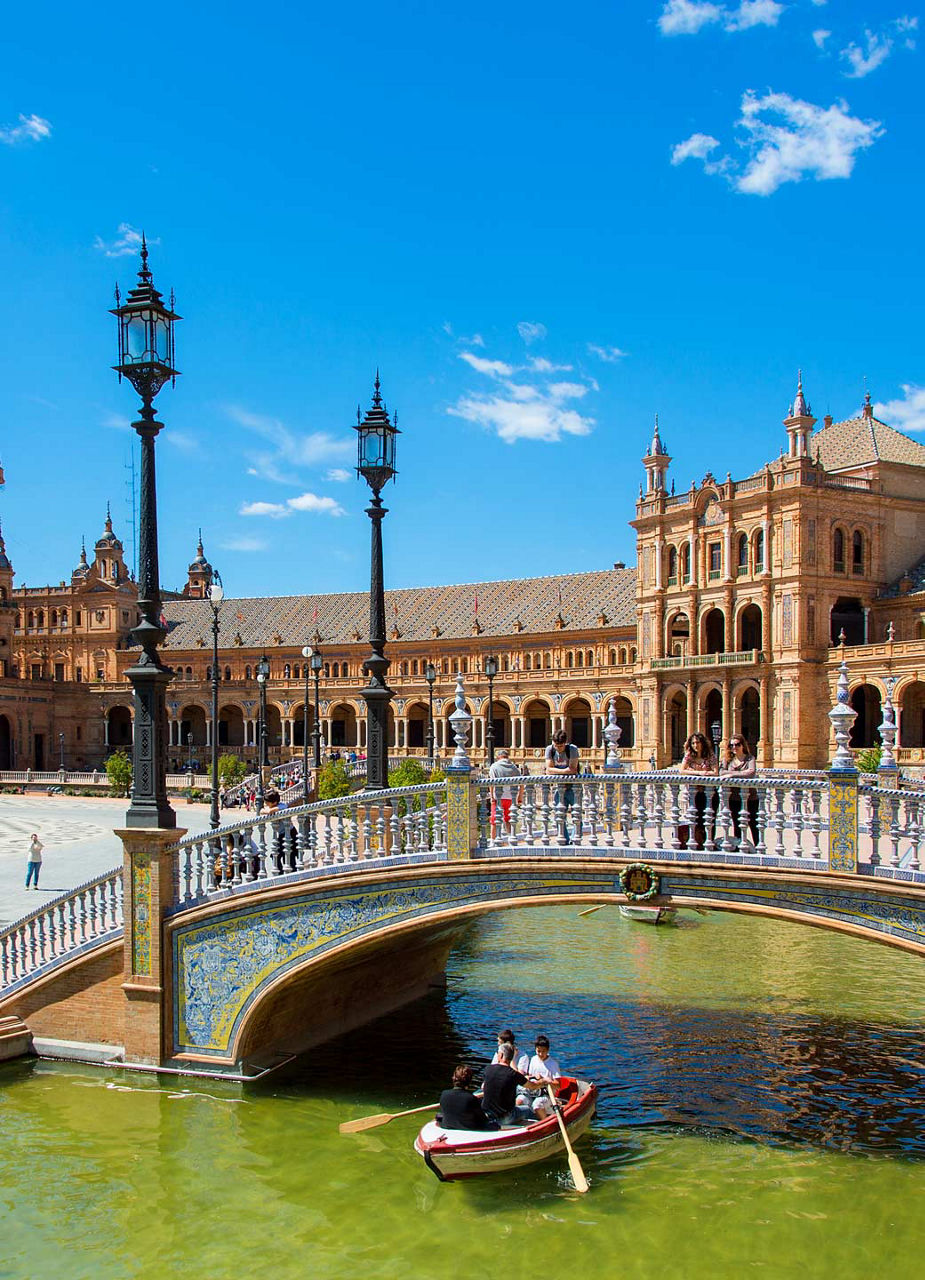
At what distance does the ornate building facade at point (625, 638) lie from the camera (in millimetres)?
53625

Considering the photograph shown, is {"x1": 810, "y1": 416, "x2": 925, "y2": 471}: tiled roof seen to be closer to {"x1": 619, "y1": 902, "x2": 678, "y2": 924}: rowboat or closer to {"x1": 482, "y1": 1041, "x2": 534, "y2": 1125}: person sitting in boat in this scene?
{"x1": 619, "y1": 902, "x2": 678, "y2": 924}: rowboat

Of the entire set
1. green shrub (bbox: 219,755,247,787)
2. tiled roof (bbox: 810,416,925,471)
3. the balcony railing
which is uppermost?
tiled roof (bbox: 810,416,925,471)

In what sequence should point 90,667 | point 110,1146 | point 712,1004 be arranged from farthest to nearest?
point 90,667 < point 712,1004 < point 110,1146

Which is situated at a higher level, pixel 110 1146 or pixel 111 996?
pixel 111 996

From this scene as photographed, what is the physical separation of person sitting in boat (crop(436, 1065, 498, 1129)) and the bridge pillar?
154 inches

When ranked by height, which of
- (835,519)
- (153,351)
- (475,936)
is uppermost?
(835,519)

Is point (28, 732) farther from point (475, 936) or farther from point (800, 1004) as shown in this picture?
point (800, 1004)

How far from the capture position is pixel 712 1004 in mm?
17109

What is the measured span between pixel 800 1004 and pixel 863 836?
23.4 ft

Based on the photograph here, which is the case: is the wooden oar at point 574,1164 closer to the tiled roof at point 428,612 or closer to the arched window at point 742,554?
the arched window at point 742,554

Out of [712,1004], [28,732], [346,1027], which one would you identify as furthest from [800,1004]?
[28,732]

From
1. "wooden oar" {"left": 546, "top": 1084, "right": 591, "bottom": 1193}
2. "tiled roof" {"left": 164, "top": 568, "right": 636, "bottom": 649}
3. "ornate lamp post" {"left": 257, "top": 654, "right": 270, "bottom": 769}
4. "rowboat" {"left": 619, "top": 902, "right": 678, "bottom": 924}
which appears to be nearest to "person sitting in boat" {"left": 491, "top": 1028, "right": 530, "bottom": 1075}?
"wooden oar" {"left": 546, "top": 1084, "right": 591, "bottom": 1193}

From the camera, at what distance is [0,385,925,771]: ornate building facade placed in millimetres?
53625

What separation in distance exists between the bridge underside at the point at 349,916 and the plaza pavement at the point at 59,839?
409cm
